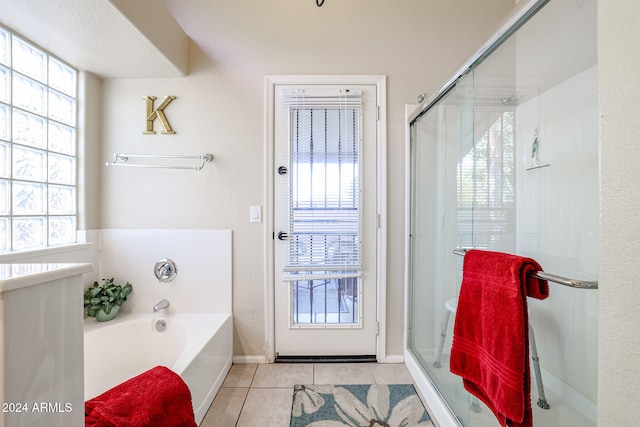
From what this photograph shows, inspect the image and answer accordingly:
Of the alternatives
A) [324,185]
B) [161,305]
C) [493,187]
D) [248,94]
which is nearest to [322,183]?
[324,185]

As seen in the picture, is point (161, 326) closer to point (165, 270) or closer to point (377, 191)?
point (165, 270)

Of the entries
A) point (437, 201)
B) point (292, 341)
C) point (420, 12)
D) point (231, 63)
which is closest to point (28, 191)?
point (231, 63)

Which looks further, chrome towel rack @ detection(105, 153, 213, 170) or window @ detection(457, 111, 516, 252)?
chrome towel rack @ detection(105, 153, 213, 170)

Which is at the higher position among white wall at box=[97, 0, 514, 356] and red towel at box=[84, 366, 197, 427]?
white wall at box=[97, 0, 514, 356]

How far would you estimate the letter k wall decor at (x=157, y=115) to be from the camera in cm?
199

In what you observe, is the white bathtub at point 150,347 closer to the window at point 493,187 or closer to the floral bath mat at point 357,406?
the floral bath mat at point 357,406

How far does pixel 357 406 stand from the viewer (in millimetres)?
1564

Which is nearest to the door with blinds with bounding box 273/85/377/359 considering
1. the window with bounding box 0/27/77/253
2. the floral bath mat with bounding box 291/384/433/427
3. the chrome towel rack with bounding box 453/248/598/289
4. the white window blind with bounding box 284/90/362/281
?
the white window blind with bounding box 284/90/362/281

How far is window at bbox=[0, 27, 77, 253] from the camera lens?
59.7 inches

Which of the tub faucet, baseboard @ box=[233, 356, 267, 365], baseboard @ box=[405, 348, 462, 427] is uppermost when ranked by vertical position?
the tub faucet

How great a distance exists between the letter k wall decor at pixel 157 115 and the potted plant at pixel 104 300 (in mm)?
1116

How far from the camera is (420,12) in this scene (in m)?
2.00

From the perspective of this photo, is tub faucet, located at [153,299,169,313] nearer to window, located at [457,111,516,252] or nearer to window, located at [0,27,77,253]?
window, located at [0,27,77,253]

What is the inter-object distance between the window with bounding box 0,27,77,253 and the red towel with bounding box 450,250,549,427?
7.64ft
